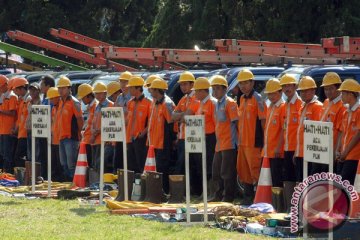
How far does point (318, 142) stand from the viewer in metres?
13.4

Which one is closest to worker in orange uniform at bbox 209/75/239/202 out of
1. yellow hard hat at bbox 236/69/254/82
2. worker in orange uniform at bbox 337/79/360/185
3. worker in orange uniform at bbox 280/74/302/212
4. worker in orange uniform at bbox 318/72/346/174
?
yellow hard hat at bbox 236/69/254/82

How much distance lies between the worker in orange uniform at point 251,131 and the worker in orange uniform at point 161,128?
69.9 inches

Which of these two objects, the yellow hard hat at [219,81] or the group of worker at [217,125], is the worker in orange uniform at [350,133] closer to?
the group of worker at [217,125]

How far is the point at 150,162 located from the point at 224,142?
53.4 inches

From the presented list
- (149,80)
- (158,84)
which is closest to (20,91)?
(149,80)

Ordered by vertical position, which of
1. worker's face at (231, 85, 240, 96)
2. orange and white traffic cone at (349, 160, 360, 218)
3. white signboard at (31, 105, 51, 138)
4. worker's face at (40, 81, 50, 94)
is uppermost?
worker's face at (40, 81, 50, 94)

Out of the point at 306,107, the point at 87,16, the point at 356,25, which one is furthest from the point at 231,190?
the point at 87,16

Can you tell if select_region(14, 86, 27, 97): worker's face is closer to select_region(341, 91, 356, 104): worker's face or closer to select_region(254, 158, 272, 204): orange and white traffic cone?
select_region(254, 158, 272, 204): orange and white traffic cone

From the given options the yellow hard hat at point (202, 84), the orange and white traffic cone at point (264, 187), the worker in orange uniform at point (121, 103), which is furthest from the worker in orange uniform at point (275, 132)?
the worker in orange uniform at point (121, 103)

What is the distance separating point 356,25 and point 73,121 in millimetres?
12055

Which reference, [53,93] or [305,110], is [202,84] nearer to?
[305,110]

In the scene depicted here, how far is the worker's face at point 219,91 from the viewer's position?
17.9 metres

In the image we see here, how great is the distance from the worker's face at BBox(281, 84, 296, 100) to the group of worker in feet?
0.07

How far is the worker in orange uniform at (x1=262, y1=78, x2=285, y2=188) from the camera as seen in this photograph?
55.5 ft
